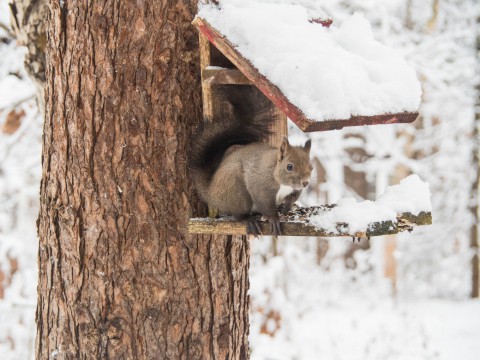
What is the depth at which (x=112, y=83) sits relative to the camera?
2129 millimetres

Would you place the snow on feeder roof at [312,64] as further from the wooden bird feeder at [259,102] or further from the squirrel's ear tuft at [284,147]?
the squirrel's ear tuft at [284,147]

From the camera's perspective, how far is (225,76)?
2.02 m

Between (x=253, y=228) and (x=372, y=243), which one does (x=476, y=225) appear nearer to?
(x=372, y=243)

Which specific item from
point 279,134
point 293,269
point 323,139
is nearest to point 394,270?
point 293,269

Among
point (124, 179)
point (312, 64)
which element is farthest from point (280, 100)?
point (124, 179)

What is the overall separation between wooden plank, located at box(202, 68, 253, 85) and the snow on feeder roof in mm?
20

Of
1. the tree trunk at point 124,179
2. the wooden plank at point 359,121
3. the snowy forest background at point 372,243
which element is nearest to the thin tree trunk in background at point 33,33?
the snowy forest background at point 372,243

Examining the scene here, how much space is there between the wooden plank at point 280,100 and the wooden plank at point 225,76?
9 centimetres

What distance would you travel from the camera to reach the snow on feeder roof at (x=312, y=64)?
1734 mm

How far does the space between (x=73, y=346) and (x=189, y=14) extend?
1249mm

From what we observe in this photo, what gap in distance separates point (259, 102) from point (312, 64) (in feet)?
1.37

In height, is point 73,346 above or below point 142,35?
below

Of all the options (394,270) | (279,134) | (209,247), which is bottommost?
(394,270)

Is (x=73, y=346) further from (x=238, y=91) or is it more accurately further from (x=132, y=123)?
(x=238, y=91)
